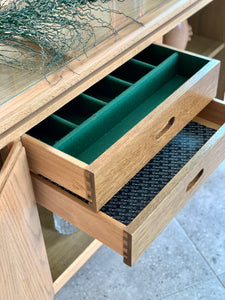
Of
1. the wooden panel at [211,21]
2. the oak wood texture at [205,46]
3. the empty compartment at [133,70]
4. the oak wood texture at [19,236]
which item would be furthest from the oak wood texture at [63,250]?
the wooden panel at [211,21]

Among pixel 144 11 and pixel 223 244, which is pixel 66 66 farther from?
pixel 223 244

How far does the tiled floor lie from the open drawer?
0.54 m

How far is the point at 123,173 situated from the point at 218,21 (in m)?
1.02

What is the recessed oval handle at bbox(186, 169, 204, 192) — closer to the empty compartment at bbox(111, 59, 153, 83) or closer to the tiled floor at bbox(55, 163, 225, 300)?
A: the empty compartment at bbox(111, 59, 153, 83)

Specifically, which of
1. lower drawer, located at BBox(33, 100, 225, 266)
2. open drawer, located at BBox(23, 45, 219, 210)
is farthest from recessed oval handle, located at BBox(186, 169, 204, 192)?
open drawer, located at BBox(23, 45, 219, 210)

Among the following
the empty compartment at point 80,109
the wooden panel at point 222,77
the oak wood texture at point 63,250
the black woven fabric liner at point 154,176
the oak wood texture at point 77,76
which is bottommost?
the oak wood texture at point 63,250

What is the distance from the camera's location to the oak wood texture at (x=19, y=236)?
78 cm

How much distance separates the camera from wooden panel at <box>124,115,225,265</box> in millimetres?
812

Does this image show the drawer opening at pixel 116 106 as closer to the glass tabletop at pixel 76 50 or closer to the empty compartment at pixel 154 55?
the empty compartment at pixel 154 55

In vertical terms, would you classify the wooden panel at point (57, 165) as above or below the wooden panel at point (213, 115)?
above

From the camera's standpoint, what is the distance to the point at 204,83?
1014mm

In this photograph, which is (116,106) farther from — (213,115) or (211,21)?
(211,21)

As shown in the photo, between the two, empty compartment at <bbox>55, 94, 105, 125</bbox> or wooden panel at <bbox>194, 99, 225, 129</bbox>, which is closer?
empty compartment at <bbox>55, 94, 105, 125</bbox>

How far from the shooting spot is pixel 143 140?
856 mm
